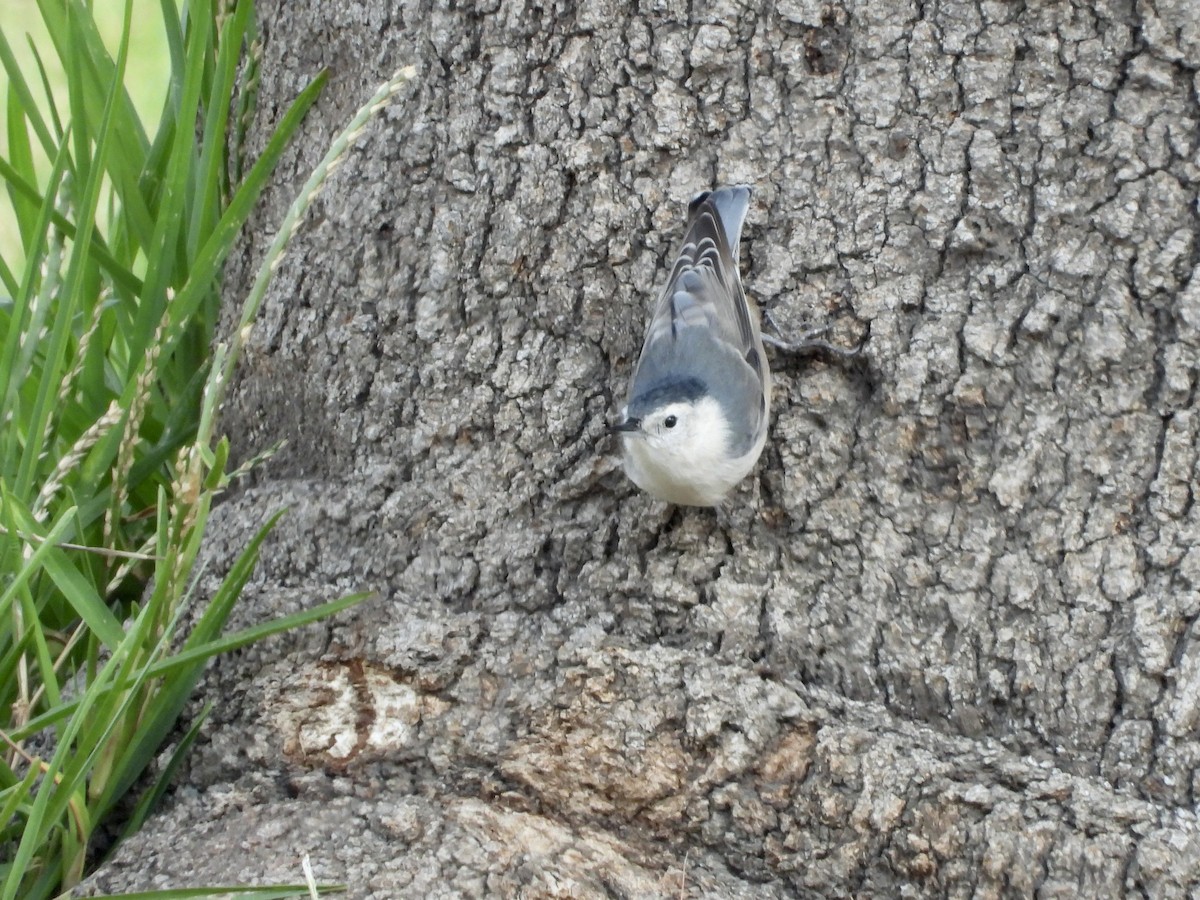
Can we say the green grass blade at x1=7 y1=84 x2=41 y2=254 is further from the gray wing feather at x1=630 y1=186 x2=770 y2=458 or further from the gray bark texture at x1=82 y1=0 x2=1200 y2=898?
the gray wing feather at x1=630 y1=186 x2=770 y2=458

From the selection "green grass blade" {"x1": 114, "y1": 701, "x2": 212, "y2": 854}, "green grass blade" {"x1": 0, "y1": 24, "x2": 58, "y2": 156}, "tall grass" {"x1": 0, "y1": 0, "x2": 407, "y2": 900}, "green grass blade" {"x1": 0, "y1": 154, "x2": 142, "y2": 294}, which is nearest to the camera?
"tall grass" {"x1": 0, "y1": 0, "x2": 407, "y2": 900}

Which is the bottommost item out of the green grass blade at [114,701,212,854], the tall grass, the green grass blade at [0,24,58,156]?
the green grass blade at [114,701,212,854]

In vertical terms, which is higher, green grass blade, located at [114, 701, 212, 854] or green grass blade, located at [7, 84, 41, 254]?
green grass blade, located at [7, 84, 41, 254]

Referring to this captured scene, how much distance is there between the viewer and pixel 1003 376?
1.98 metres

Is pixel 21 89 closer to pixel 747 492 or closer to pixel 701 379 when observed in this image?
pixel 701 379

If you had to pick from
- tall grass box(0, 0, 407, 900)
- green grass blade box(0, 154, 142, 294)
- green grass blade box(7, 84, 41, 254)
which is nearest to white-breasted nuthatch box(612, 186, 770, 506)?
tall grass box(0, 0, 407, 900)

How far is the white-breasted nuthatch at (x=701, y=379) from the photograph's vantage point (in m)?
2.07

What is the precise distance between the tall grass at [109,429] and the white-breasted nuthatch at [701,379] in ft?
1.81

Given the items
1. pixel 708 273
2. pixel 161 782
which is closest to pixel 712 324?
pixel 708 273

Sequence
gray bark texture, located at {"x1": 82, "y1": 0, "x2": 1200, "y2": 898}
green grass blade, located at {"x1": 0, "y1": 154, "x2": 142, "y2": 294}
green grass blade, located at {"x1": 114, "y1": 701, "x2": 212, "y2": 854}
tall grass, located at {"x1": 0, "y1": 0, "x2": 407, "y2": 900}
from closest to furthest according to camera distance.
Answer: tall grass, located at {"x1": 0, "y1": 0, "x2": 407, "y2": 900}
gray bark texture, located at {"x1": 82, "y1": 0, "x2": 1200, "y2": 898}
green grass blade, located at {"x1": 114, "y1": 701, "x2": 212, "y2": 854}
green grass blade, located at {"x1": 0, "y1": 154, "x2": 142, "y2": 294}

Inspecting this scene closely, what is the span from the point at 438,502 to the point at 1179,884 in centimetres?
124

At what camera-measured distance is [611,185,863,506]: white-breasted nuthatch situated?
6.80ft

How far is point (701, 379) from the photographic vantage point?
2502 millimetres

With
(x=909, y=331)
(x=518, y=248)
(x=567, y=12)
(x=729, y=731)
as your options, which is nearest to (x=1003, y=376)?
(x=909, y=331)
